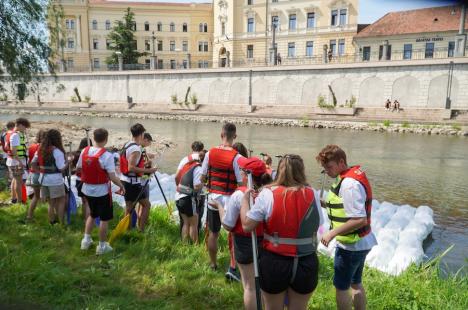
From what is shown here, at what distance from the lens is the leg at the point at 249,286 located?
371cm

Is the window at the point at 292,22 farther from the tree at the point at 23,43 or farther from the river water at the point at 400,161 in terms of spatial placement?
the tree at the point at 23,43

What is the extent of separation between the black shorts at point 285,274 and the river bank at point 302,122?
2635 centimetres

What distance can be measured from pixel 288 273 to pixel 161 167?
1282cm

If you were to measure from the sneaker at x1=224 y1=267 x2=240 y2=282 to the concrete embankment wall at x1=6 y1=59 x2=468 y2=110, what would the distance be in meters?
26.2

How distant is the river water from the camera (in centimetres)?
894

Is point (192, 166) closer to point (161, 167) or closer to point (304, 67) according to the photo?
point (161, 167)

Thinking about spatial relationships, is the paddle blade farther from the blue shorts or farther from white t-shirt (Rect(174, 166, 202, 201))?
the blue shorts

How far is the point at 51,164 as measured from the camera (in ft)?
19.4

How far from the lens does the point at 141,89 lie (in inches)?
1956

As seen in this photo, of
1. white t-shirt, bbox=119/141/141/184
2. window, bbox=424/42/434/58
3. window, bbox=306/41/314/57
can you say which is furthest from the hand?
window, bbox=306/41/314/57

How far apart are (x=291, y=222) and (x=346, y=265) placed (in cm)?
102

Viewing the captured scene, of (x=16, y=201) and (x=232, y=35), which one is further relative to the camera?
(x=232, y=35)

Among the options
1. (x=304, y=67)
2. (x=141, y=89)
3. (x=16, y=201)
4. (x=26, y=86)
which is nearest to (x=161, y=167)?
(x=26, y=86)

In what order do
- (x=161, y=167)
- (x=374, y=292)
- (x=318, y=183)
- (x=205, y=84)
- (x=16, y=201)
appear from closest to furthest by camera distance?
(x=374, y=292) → (x=16, y=201) → (x=318, y=183) → (x=161, y=167) → (x=205, y=84)
